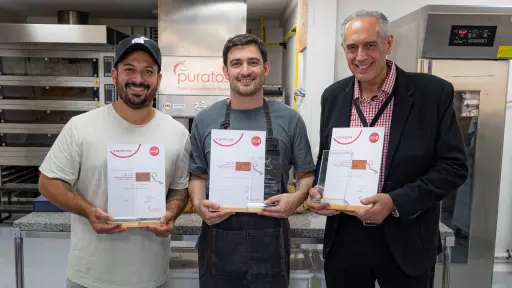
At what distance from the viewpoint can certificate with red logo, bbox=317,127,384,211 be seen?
1474 millimetres

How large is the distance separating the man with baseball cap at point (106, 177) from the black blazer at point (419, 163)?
0.83m

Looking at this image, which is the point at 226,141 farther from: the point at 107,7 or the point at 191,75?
the point at 107,7

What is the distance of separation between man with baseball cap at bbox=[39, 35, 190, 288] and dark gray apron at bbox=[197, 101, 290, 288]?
19 cm

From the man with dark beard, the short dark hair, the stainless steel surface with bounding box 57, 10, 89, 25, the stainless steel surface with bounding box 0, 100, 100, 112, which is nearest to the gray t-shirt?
the man with dark beard

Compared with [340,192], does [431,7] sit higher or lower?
higher

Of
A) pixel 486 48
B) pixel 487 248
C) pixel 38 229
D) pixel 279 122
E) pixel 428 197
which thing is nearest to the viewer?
pixel 428 197

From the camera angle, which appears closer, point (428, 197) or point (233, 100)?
point (428, 197)

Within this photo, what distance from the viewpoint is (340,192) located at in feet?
4.95

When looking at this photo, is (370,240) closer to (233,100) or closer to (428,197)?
(428,197)

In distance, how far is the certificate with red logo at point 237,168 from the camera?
154cm

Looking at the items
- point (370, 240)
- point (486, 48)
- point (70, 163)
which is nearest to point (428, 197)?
point (370, 240)

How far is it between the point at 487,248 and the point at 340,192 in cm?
221

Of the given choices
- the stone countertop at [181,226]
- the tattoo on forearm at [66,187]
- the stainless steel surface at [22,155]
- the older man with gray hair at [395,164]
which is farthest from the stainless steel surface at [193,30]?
the older man with gray hair at [395,164]

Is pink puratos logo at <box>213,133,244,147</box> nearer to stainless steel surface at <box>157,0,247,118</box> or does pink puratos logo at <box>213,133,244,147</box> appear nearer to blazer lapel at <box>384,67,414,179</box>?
blazer lapel at <box>384,67,414,179</box>
